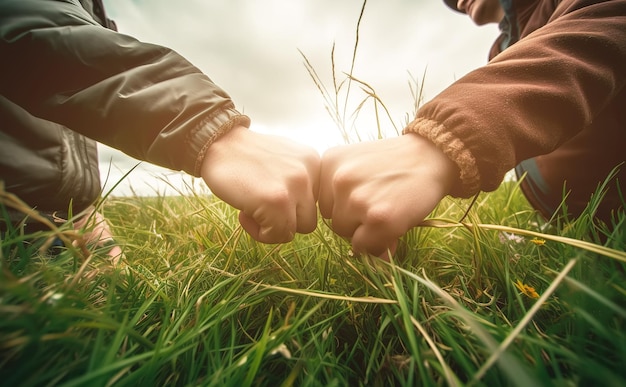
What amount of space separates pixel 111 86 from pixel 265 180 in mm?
504

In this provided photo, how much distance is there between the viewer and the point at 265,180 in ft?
1.98

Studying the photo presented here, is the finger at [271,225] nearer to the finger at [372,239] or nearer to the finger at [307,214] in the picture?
the finger at [307,214]

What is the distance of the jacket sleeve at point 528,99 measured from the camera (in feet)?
1.82

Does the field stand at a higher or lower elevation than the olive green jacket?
Result: lower

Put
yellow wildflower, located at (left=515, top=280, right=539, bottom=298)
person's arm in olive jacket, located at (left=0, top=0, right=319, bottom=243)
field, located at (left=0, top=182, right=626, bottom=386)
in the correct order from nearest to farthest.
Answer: field, located at (left=0, top=182, right=626, bottom=386), yellow wildflower, located at (left=515, top=280, right=539, bottom=298), person's arm in olive jacket, located at (left=0, top=0, right=319, bottom=243)

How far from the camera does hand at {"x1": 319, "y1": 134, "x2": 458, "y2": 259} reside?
542 millimetres

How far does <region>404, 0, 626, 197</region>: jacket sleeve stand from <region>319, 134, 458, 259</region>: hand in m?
0.04

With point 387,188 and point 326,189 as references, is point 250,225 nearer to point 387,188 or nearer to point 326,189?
point 326,189

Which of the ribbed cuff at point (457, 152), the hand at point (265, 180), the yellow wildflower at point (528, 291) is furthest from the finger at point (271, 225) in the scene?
the yellow wildflower at point (528, 291)

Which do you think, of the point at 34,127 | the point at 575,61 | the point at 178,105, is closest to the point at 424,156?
the point at 575,61

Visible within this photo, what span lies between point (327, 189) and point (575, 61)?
0.64m

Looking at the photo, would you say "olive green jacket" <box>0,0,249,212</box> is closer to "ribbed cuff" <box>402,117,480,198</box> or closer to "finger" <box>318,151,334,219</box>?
"finger" <box>318,151,334,219</box>

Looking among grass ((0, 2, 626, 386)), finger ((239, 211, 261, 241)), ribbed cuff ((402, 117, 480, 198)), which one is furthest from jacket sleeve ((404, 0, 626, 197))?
finger ((239, 211, 261, 241))

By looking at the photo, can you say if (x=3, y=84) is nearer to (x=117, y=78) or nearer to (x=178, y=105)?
(x=117, y=78)
